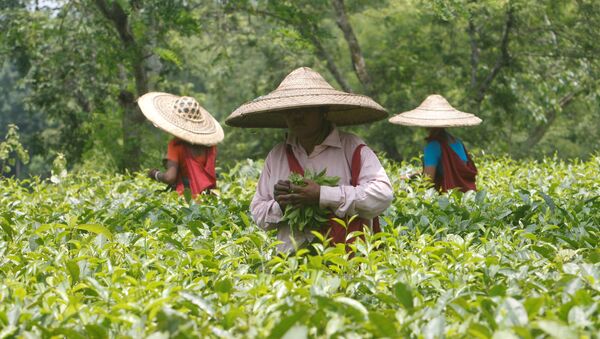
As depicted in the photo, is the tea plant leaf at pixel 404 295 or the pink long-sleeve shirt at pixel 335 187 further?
the pink long-sleeve shirt at pixel 335 187

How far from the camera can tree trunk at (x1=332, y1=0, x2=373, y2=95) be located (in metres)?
14.0

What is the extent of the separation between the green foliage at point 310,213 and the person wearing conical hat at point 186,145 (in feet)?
8.52

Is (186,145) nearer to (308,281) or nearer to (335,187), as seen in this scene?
(335,187)

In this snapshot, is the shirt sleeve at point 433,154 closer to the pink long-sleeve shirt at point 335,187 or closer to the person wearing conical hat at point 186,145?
the person wearing conical hat at point 186,145

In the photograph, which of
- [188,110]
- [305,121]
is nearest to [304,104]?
[305,121]

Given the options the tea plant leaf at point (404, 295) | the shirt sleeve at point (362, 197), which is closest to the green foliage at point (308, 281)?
the tea plant leaf at point (404, 295)

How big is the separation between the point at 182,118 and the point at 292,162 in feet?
9.20

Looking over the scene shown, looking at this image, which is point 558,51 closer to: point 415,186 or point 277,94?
point 415,186

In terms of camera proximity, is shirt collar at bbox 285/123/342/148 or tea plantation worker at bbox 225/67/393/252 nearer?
tea plantation worker at bbox 225/67/393/252

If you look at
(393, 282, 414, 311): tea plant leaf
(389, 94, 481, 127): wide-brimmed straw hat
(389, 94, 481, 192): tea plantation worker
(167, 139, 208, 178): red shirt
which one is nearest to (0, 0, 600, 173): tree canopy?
(389, 94, 481, 127): wide-brimmed straw hat

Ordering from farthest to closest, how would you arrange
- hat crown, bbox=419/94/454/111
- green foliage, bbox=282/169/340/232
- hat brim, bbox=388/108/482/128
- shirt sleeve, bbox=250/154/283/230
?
Result: hat crown, bbox=419/94/454/111, hat brim, bbox=388/108/482/128, shirt sleeve, bbox=250/154/283/230, green foliage, bbox=282/169/340/232

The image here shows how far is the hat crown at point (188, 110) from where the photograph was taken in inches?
252

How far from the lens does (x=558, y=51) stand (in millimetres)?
14078

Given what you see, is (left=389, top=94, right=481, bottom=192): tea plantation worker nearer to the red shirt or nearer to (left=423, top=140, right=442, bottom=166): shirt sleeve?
(left=423, top=140, right=442, bottom=166): shirt sleeve
